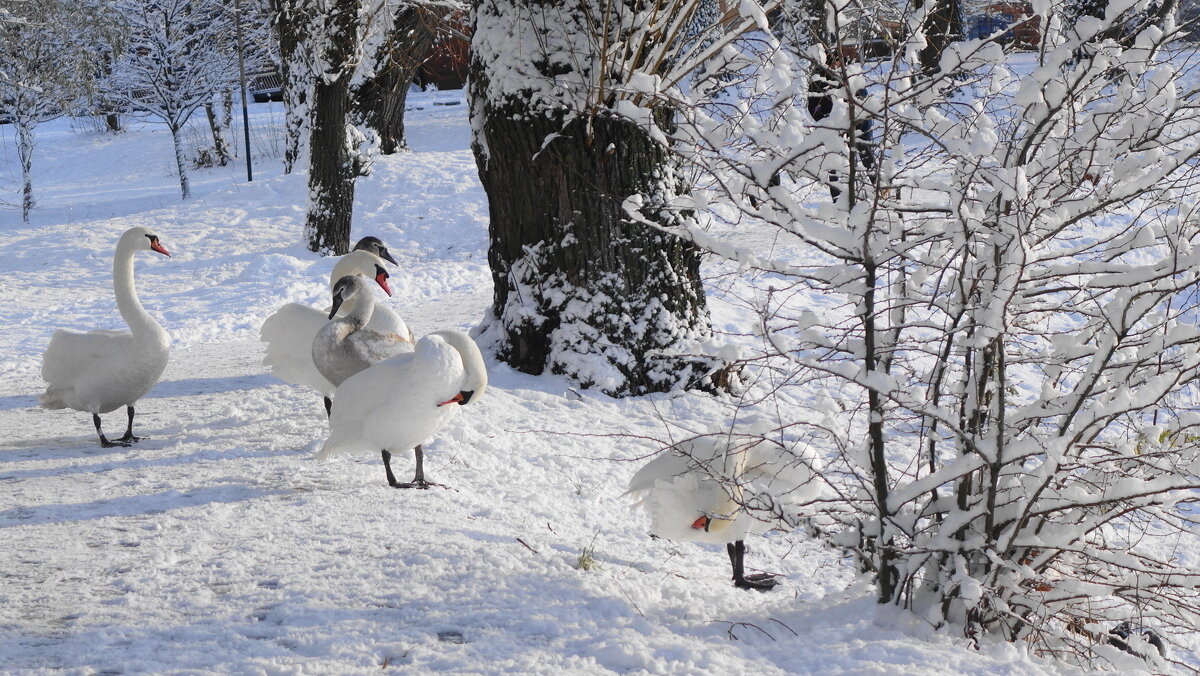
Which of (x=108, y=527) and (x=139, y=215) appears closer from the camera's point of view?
(x=108, y=527)

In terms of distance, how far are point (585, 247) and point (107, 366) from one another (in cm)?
289

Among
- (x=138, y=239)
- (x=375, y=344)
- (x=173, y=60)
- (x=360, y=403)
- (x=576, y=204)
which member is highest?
(x=173, y=60)

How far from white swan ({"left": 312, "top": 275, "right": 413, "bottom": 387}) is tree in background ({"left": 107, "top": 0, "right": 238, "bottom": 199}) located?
15.9m

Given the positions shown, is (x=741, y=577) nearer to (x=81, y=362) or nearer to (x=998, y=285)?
(x=998, y=285)

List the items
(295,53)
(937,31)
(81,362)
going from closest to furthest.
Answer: (937,31)
(81,362)
(295,53)

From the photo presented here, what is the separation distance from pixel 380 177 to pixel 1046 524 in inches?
631

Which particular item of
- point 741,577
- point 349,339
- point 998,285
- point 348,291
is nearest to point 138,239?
point 348,291

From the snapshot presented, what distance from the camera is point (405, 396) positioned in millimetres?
4555

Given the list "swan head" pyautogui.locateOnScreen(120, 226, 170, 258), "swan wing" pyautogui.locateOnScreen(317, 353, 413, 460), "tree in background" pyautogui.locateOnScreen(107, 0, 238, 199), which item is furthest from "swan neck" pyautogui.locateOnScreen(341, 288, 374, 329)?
"tree in background" pyautogui.locateOnScreen(107, 0, 238, 199)

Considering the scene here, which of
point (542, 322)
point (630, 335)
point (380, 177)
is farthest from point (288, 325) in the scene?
point (380, 177)

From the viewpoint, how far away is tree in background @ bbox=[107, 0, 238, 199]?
20.3 m

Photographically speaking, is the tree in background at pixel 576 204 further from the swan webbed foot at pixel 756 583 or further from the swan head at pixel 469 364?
the swan webbed foot at pixel 756 583

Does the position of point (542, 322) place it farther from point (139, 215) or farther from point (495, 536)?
point (139, 215)

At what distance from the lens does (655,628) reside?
11.0ft
